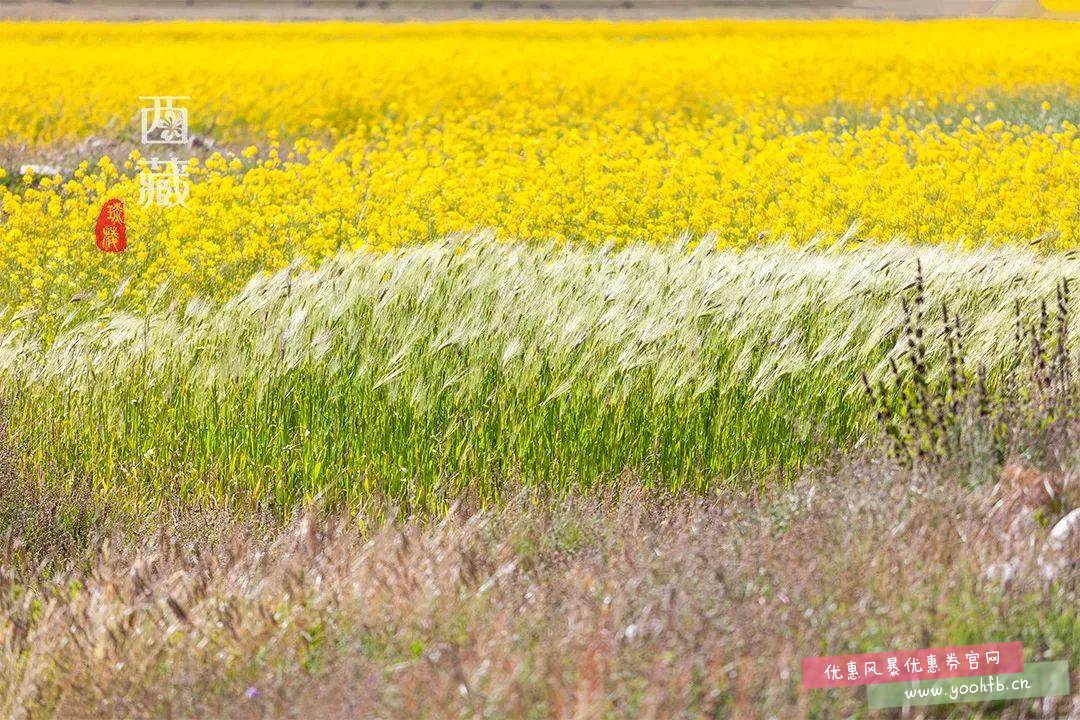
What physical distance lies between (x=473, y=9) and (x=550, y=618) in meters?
33.6

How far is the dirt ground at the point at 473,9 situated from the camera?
31.9m

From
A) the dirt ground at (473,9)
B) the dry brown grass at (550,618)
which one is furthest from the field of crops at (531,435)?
the dirt ground at (473,9)

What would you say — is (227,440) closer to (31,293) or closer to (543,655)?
(543,655)

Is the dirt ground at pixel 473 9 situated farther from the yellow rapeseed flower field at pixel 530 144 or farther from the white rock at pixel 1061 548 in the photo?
the white rock at pixel 1061 548

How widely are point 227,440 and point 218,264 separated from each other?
126 inches

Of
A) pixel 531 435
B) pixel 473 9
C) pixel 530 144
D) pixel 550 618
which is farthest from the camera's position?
pixel 473 9

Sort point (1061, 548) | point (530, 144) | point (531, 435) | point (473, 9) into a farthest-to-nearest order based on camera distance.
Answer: point (473, 9) → point (530, 144) → point (531, 435) → point (1061, 548)

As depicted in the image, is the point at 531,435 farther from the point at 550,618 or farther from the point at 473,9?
the point at 473,9

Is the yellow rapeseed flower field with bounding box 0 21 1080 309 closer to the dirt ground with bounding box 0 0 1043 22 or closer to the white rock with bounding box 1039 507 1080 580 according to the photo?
the white rock with bounding box 1039 507 1080 580

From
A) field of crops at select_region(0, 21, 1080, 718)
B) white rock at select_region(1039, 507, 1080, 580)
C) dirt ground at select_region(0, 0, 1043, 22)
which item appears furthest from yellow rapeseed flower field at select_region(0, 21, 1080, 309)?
dirt ground at select_region(0, 0, 1043, 22)

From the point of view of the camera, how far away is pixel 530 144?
10.2 meters

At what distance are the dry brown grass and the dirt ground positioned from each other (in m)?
29.4

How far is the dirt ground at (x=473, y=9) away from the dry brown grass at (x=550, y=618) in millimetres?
29423

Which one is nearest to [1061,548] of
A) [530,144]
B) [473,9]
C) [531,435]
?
[531,435]
